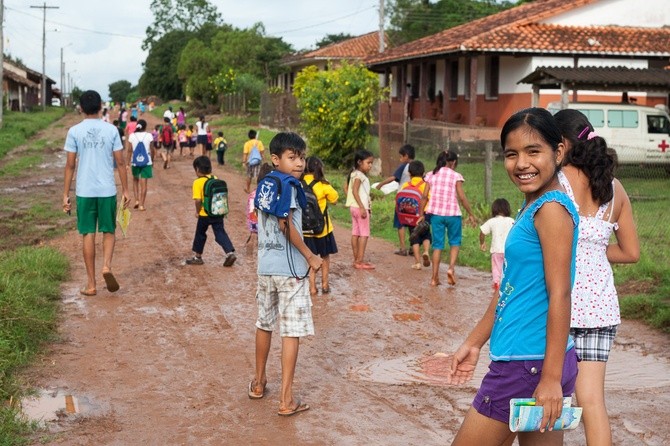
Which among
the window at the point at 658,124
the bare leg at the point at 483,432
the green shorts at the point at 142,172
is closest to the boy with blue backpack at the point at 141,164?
the green shorts at the point at 142,172

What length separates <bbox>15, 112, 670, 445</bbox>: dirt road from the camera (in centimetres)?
577

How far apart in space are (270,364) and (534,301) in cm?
419

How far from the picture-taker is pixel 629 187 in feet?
64.8

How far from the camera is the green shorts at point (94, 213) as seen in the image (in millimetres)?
9594

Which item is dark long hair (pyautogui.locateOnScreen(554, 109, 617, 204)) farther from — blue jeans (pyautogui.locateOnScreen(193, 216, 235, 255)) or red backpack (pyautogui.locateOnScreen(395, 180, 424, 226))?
blue jeans (pyautogui.locateOnScreen(193, 216, 235, 255))

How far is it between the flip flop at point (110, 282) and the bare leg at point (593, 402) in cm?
625

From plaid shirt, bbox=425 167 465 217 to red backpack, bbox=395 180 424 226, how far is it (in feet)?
2.11

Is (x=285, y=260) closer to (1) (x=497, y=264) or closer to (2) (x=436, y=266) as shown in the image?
(1) (x=497, y=264)

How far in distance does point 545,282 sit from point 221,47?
66.4 m

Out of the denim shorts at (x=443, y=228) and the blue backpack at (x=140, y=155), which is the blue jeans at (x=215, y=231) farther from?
the blue backpack at (x=140, y=155)

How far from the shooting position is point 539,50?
90.2ft

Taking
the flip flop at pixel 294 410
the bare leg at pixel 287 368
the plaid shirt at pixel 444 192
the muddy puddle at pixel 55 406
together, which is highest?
the plaid shirt at pixel 444 192

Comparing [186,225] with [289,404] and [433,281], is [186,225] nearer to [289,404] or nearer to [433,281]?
[433,281]

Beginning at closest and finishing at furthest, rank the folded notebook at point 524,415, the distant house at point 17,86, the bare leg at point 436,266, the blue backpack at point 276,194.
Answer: the folded notebook at point 524,415 < the blue backpack at point 276,194 < the bare leg at point 436,266 < the distant house at point 17,86
